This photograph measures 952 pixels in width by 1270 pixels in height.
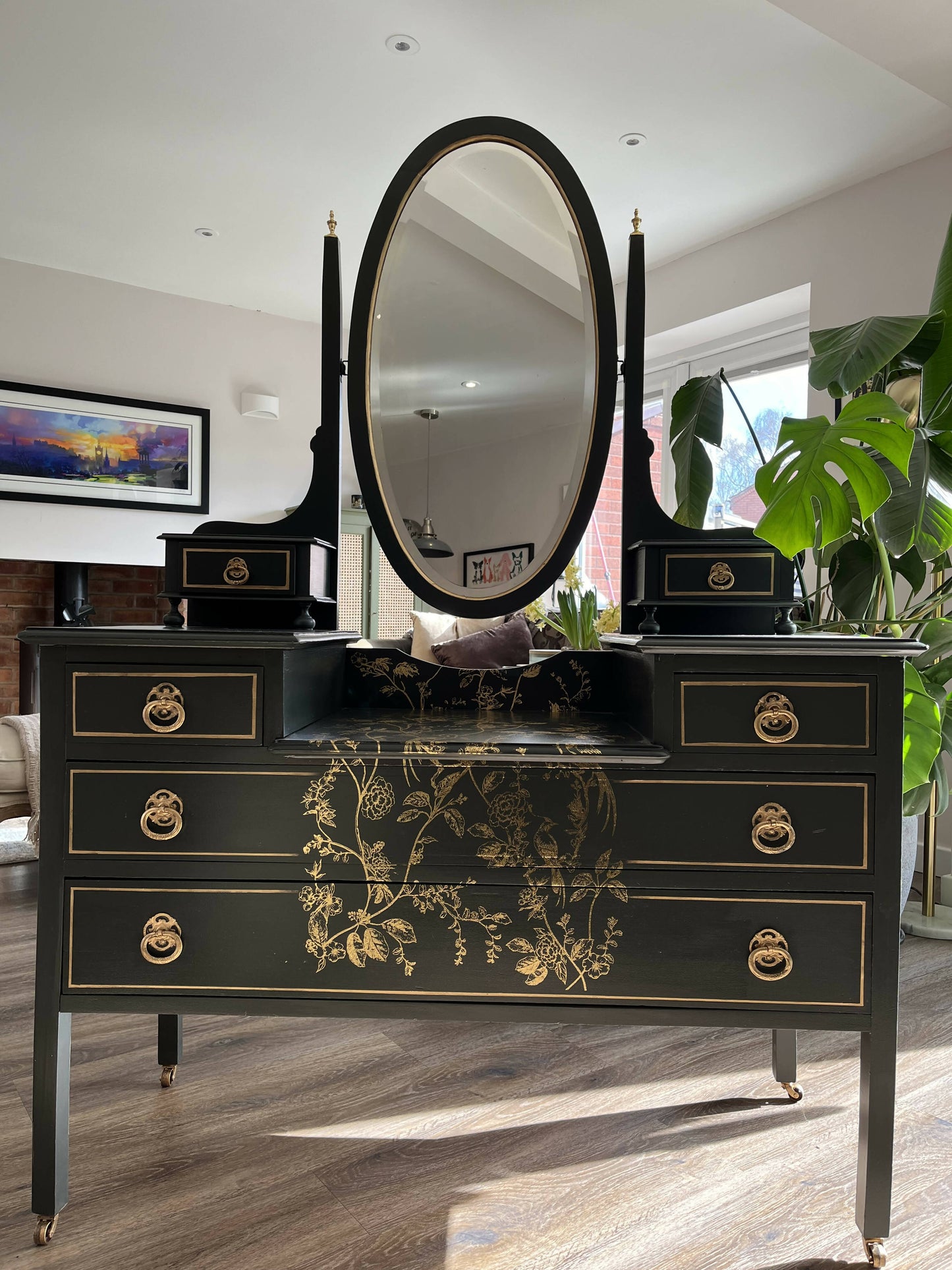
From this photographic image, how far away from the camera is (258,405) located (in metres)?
5.12

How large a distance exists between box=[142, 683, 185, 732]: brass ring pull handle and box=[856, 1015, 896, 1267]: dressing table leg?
106 centimetres

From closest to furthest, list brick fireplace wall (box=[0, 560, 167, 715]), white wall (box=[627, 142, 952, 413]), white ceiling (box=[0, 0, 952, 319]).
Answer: white ceiling (box=[0, 0, 952, 319]) < white wall (box=[627, 142, 952, 413]) < brick fireplace wall (box=[0, 560, 167, 715])

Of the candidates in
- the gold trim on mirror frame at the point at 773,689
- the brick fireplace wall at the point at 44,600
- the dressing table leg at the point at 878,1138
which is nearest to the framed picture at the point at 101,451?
the brick fireplace wall at the point at 44,600

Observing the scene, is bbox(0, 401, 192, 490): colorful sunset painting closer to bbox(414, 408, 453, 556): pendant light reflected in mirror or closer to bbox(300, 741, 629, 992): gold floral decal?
bbox(414, 408, 453, 556): pendant light reflected in mirror

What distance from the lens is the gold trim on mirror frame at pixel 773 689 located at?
1182 mm

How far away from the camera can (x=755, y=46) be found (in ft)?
8.20

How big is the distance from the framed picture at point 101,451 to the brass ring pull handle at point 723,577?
4.30 meters

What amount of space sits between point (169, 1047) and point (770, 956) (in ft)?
3.81

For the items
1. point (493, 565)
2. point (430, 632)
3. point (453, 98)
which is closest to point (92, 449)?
point (453, 98)

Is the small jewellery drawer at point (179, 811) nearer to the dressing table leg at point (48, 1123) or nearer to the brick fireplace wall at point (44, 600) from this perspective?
the dressing table leg at point (48, 1123)

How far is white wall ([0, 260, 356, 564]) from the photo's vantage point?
4.65 m

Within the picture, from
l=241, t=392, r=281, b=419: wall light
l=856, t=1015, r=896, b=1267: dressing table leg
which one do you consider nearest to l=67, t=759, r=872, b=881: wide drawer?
l=856, t=1015, r=896, b=1267: dressing table leg

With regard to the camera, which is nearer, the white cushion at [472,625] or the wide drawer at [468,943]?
the wide drawer at [468,943]

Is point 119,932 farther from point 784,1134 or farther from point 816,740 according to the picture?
point 784,1134
